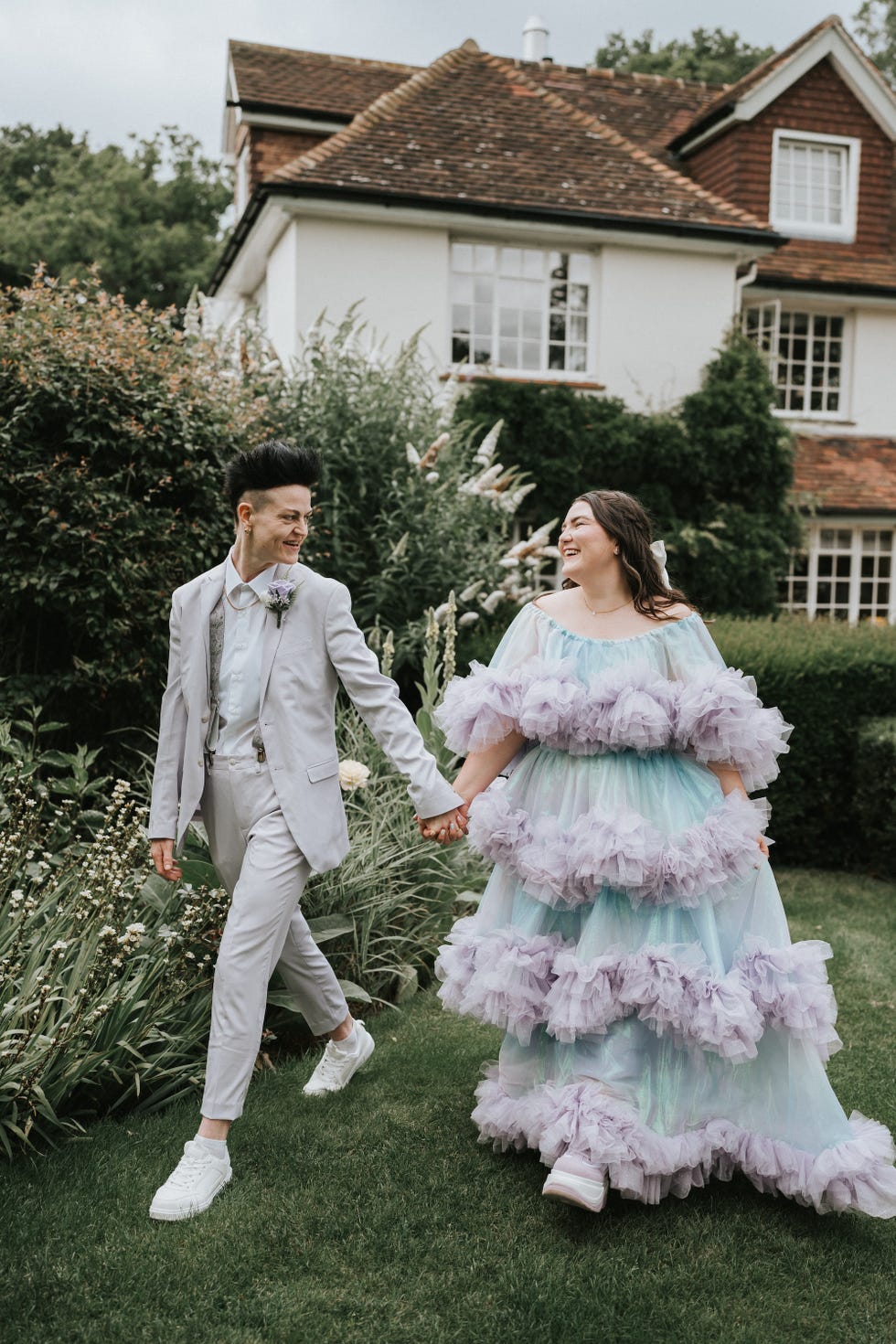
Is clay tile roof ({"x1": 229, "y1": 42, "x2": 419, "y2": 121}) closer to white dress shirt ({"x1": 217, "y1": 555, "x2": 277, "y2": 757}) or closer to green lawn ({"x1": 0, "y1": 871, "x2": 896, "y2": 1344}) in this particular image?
white dress shirt ({"x1": 217, "y1": 555, "x2": 277, "y2": 757})

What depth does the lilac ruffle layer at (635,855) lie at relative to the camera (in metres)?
3.28

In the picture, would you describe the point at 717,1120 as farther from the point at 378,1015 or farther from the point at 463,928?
the point at 378,1015

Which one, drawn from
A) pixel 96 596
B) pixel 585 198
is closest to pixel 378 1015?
pixel 96 596

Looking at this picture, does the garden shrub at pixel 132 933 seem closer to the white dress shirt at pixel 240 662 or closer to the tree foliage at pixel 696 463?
the white dress shirt at pixel 240 662

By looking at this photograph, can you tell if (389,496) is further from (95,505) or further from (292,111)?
(292,111)

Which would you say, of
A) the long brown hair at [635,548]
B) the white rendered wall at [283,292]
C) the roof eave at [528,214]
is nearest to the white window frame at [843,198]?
the roof eave at [528,214]

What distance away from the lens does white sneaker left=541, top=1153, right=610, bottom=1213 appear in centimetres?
304

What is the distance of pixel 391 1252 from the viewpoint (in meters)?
3.14

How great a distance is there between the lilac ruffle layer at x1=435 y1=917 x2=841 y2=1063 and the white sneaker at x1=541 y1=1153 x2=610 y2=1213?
33 centimetres

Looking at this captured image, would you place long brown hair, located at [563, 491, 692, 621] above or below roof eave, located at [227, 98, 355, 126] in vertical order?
below

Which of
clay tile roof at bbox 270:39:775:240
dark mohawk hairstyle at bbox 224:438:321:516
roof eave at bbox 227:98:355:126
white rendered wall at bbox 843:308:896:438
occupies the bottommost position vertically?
dark mohawk hairstyle at bbox 224:438:321:516

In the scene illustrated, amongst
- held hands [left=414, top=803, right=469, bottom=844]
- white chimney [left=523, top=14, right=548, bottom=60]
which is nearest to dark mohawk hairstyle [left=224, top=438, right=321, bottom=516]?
held hands [left=414, top=803, right=469, bottom=844]

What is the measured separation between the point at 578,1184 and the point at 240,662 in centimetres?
178

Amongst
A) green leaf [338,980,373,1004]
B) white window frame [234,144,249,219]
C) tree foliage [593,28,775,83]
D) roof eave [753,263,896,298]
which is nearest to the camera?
green leaf [338,980,373,1004]
